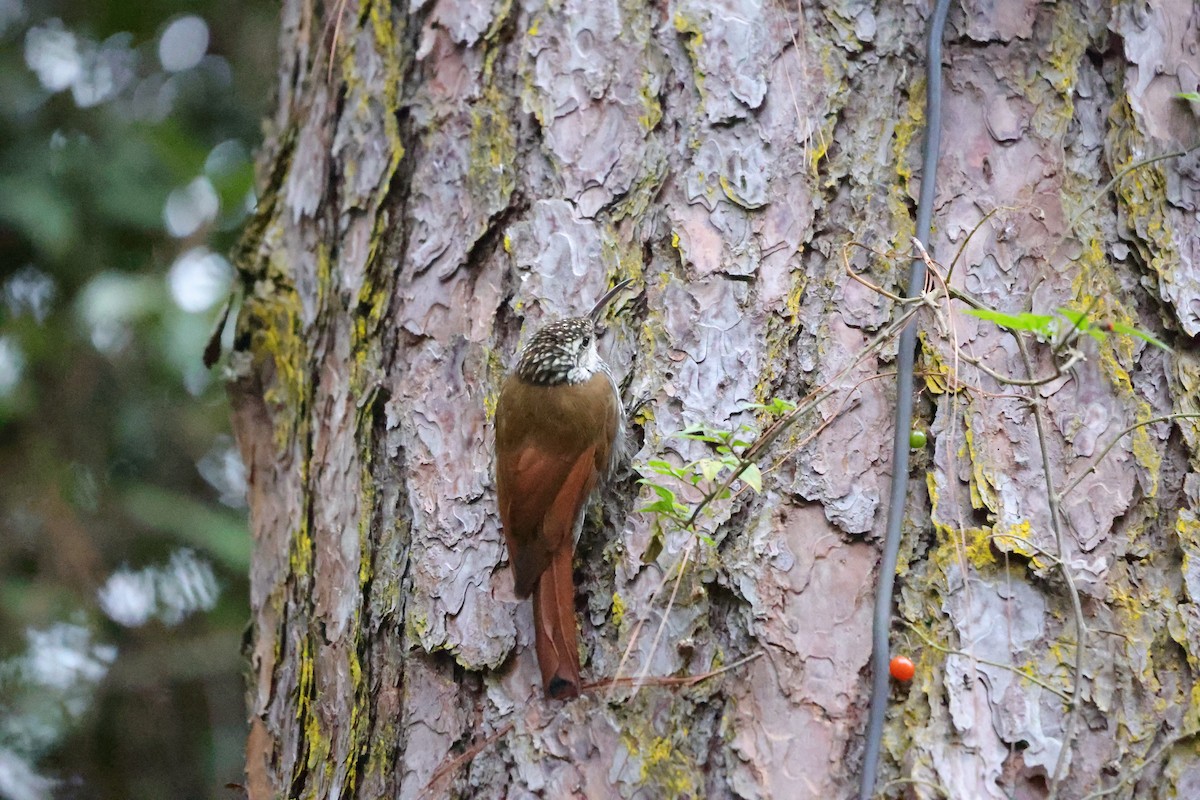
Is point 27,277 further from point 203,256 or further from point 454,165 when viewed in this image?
point 454,165

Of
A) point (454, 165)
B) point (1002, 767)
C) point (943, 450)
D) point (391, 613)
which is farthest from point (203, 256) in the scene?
point (1002, 767)

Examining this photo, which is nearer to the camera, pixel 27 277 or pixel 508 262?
pixel 508 262

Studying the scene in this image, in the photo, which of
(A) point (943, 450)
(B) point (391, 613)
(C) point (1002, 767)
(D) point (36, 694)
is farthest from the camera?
(D) point (36, 694)

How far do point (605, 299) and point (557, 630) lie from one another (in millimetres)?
730

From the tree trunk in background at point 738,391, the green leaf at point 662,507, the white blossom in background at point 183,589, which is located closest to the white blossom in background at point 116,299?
the white blossom in background at point 183,589

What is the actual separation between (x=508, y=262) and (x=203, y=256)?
102 inches

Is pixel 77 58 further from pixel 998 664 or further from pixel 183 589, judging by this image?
pixel 998 664

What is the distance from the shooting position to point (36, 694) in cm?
405

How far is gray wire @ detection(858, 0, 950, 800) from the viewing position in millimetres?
1819

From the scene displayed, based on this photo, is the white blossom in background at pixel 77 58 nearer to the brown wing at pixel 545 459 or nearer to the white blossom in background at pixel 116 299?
the white blossom in background at pixel 116 299

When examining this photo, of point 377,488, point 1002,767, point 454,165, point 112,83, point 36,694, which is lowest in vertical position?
point 1002,767

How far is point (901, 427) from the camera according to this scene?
6.69 feet

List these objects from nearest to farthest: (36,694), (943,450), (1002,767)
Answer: (1002,767), (943,450), (36,694)

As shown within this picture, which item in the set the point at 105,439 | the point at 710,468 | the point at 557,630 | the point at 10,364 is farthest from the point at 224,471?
the point at 710,468
